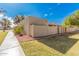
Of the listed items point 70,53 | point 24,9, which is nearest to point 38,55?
point 70,53

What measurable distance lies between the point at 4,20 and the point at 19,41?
Answer: 15.1 inches

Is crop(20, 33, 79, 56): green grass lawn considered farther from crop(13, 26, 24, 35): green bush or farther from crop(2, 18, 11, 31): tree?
crop(2, 18, 11, 31): tree

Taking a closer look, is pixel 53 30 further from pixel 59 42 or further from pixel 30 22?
pixel 30 22

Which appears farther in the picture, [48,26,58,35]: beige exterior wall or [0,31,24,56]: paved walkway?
[48,26,58,35]: beige exterior wall

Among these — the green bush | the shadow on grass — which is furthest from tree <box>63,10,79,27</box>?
the green bush

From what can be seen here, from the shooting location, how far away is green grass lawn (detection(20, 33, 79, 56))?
2.89m

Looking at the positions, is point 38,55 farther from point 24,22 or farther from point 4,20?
point 4,20

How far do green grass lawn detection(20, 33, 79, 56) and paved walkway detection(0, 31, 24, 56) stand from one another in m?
0.08

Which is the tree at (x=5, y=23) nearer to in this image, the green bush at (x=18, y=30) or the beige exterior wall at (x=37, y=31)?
the green bush at (x=18, y=30)

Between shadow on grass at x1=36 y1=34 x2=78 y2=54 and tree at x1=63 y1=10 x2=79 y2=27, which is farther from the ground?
tree at x1=63 y1=10 x2=79 y2=27

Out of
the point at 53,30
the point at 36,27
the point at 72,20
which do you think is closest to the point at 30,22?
the point at 36,27

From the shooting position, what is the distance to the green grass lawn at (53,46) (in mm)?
2893

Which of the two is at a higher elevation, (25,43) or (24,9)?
(24,9)

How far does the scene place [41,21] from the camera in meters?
2.96
